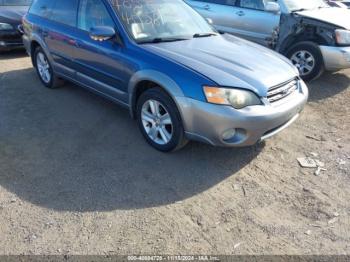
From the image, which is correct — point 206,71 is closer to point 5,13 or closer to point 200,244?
point 200,244

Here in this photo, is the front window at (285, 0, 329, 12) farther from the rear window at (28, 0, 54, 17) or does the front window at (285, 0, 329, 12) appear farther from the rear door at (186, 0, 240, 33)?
the rear window at (28, 0, 54, 17)

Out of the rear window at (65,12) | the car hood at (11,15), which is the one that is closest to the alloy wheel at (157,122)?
the rear window at (65,12)

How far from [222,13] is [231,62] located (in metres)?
4.06

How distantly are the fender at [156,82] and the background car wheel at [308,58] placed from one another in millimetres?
3555

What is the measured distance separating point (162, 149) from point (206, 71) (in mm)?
1023

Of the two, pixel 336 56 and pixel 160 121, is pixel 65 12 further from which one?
pixel 336 56

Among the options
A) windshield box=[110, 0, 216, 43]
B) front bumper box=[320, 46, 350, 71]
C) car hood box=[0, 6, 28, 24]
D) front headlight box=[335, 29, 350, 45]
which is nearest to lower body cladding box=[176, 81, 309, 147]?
windshield box=[110, 0, 216, 43]

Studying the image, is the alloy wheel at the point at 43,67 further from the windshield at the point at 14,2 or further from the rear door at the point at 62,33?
the windshield at the point at 14,2

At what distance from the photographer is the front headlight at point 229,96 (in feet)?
10.2

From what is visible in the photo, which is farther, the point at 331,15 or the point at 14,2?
the point at 14,2

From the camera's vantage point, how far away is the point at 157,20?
4047mm

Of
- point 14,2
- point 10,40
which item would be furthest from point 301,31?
point 14,2

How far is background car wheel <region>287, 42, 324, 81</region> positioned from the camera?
5.77 m

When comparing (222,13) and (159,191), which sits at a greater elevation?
(222,13)
